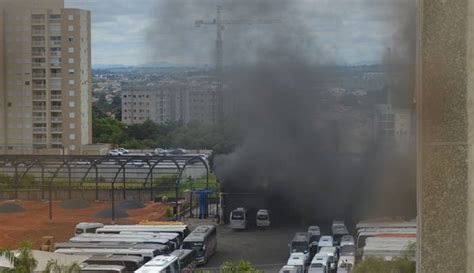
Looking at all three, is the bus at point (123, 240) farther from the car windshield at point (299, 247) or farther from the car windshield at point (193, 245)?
the car windshield at point (299, 247)

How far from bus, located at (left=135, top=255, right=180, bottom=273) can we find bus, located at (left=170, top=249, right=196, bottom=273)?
7.1 inches

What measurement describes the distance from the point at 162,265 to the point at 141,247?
4.47 feet

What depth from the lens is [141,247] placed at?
905 cm

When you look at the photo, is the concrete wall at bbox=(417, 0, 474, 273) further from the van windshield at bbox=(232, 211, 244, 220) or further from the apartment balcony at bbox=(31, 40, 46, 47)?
the apartment balcony at bbox=(31, 40, 46, 47)

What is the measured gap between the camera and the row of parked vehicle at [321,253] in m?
8.10

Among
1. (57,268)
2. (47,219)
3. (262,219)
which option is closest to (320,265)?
(57,268)

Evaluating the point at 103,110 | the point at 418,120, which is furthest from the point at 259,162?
the point at 103,110

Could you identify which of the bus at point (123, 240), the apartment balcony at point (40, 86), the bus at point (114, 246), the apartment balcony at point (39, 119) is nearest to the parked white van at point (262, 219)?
the bus at point (123, 240)

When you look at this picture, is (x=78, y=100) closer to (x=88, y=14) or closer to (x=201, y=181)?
(x=88, y=14)

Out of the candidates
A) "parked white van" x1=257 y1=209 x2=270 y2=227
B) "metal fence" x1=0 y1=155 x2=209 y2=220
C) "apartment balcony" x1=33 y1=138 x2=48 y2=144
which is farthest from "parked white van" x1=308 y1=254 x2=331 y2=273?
"apartment balcony" x1=33 y1=138 x2=48 y2=144

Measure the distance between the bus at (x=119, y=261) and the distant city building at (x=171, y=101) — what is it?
932 cm

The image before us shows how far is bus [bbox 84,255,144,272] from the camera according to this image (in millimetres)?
7988

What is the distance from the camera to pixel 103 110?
3014 centimetres

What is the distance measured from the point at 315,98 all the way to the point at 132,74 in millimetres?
13665
